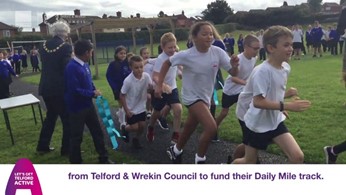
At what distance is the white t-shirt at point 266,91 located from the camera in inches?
94.5

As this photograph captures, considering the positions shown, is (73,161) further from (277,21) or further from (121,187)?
(277,21)

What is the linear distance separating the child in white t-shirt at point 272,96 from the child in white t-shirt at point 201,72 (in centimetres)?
54

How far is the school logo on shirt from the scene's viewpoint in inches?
102

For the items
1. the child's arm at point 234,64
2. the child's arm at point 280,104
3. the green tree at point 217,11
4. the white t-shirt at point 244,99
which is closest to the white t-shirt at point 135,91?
the green tree at point 217,11

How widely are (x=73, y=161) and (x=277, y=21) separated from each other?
216 centimetres

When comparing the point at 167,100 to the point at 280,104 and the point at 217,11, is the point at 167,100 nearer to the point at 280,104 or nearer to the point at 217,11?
the point at 217,11

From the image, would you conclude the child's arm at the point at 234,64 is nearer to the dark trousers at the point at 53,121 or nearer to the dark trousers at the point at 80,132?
the dark trousers at the point at 80,132

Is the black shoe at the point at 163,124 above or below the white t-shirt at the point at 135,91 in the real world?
below

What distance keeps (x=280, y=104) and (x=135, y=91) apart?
6.47ft

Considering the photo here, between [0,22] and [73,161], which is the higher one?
[0,22]

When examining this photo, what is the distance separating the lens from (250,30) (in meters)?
3.83

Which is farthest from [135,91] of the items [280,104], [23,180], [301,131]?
[280,104]

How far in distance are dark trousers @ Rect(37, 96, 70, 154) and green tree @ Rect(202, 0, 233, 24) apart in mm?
1601

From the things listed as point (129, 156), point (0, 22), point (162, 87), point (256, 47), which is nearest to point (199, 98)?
point (162, 87)
